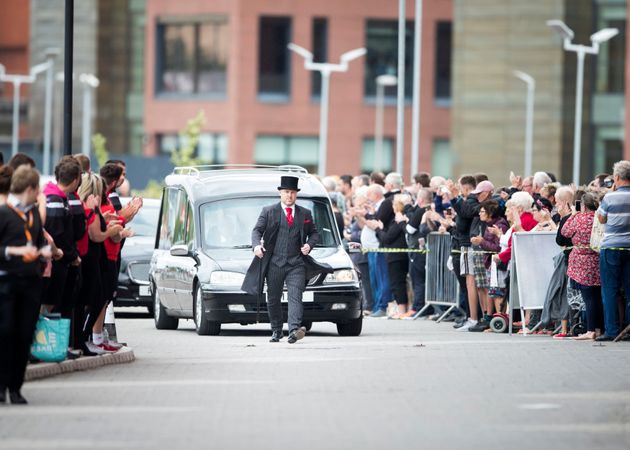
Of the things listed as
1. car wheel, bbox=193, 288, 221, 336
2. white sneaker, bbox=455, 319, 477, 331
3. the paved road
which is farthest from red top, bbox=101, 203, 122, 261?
white sneaker, bbox=455, 319, 477, 331

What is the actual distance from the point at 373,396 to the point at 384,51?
236 feet

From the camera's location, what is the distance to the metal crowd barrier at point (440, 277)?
1011 inches

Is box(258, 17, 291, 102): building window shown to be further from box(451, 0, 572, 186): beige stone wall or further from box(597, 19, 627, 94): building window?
box(597, 19, 627, 94): building window

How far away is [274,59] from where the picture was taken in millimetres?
84250

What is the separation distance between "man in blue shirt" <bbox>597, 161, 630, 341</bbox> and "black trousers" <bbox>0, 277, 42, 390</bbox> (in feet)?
27.7

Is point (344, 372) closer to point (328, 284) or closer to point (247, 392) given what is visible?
point (247, 392)

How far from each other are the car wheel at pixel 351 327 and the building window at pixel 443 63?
207 feet

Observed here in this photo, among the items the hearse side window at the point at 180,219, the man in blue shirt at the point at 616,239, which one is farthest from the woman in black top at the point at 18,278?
the hearse side window at the point at 180,219

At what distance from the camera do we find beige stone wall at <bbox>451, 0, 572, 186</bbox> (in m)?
78.9

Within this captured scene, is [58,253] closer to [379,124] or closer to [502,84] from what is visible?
[502,84]

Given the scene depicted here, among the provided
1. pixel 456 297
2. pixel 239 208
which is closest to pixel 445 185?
pixel 456 297

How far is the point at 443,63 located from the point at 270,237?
65.8 metres

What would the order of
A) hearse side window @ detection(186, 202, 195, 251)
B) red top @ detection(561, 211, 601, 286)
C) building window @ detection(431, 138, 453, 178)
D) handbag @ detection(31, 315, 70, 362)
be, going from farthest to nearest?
building window @ detection(431, 138, 453, 178) → hearse side window @ detection(186, 202, 195, 251) → red top @ detection(561, 211, 601, 286) → handbag @ detection(31, 315, 70, 362)

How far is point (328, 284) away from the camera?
71.7 ft
